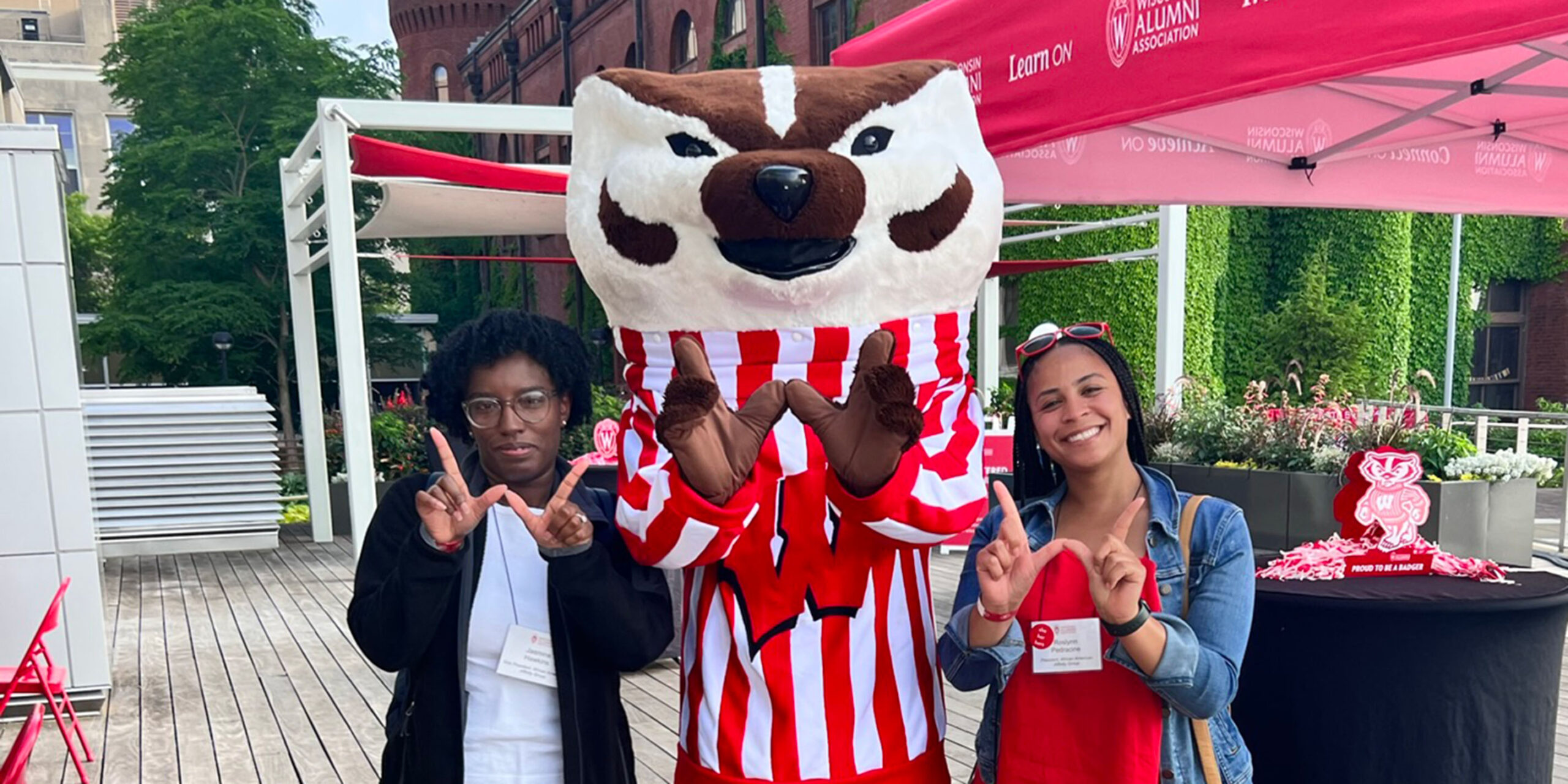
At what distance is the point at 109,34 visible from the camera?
42.2m

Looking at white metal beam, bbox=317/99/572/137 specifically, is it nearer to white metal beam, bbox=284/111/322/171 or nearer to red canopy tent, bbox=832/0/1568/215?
white metal beam, bbox=284/111/322/171

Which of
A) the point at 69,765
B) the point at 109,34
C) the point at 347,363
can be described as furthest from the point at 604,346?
the point at 109,34

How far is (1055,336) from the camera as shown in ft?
5.82

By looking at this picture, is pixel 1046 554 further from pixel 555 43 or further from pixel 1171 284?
pixel 555 43

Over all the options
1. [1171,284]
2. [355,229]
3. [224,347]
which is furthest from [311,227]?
[224,347]

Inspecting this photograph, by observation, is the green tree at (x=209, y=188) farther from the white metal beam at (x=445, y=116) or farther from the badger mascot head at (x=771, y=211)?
the badger mascot head at (x=771, y=211)

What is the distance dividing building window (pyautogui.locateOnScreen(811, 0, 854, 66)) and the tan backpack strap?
1423 centimetres

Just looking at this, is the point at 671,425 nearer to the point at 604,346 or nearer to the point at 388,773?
the point at 388,773

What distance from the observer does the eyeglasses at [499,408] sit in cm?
179

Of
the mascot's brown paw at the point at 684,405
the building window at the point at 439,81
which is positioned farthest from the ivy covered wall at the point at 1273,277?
Answer: the building window at the point at 439,81

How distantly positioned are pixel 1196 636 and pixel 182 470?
790 centimetres

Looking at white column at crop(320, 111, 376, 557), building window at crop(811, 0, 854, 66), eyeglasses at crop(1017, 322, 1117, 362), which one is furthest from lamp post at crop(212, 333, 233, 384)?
eyeglasses at crop(1017, 322, 1117, 362)

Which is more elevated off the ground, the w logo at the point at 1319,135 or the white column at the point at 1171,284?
the w logo at the point at 1319,135

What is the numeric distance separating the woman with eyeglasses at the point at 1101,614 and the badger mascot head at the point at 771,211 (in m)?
0.28
